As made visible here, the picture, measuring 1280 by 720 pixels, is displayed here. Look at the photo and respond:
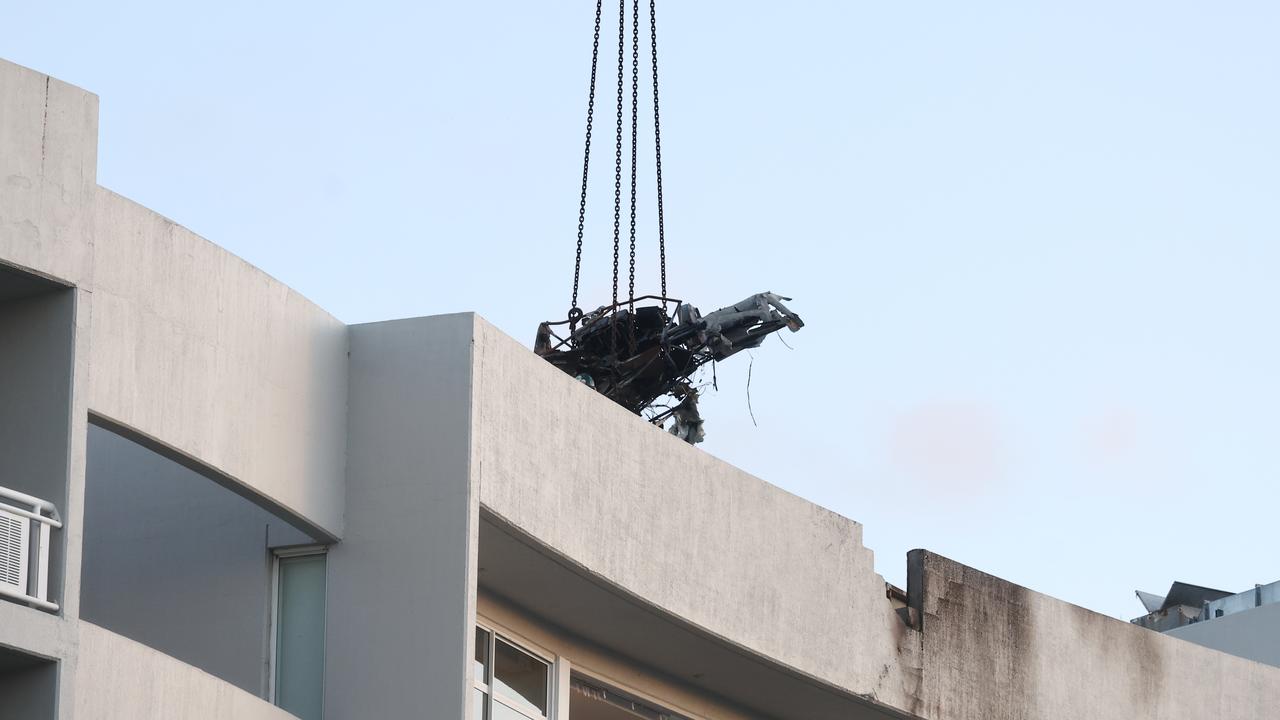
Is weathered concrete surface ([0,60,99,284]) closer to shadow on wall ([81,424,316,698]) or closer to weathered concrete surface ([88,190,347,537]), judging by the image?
weathered concrete surface ([88,190,347,537])

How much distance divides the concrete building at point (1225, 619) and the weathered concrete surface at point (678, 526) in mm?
8296

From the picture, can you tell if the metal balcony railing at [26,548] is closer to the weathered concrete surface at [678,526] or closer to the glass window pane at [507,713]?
the weathered concrete surface at [678,526]

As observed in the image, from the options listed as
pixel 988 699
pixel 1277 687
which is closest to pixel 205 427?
pixel 988 699

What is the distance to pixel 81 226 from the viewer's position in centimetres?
1641

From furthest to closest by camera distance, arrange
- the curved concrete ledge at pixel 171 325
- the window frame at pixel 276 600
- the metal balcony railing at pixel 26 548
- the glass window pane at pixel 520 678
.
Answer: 1. the glass window pane at pixel 520 678
2. the window frame at pixel 276 600
3. the curved concrete ledge at pixel 171 325
4. the metal balcony railing at pixel 26 548

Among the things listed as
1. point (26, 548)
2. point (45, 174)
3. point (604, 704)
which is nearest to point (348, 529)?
point (26, 548)

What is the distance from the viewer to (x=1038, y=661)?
24797mm

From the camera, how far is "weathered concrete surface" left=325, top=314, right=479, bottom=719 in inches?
696

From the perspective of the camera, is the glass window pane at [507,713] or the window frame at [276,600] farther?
the glass window pane at [507,713]

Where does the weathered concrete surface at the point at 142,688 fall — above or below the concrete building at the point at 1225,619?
below

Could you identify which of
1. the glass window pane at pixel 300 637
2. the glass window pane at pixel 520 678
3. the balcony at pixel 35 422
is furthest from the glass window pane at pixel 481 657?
the balcony at pixel 35 422

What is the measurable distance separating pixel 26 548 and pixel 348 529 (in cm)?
348

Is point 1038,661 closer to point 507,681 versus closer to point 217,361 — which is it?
point 507,681

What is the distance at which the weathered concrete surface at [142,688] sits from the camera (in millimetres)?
15672
